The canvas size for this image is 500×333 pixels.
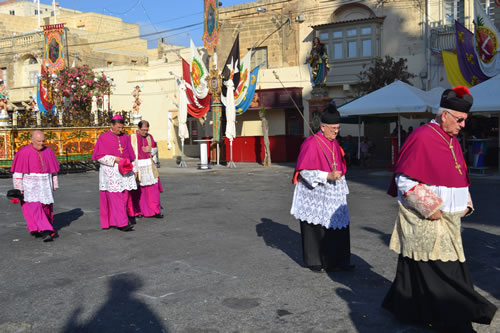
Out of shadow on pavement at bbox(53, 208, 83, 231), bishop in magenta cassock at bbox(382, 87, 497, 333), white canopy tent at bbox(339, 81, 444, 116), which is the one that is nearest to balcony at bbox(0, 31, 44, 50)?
white canopy tent at bbox(339, 81, 444, 116)

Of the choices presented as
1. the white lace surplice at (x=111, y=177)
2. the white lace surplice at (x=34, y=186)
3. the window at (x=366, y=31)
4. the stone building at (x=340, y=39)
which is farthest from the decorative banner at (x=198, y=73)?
the white lace surplice at (x=34, y=186)

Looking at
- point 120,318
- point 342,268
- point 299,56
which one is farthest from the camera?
point 299,56

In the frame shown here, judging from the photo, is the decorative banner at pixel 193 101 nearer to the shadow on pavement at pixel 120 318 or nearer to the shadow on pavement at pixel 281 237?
the shadow on pavement at pixel 281 237

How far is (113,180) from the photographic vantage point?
29.7 ft

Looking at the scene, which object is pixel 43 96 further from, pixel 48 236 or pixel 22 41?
pixel 48 236

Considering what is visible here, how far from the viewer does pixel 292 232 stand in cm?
862

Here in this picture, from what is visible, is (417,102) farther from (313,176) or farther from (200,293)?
(200,293)

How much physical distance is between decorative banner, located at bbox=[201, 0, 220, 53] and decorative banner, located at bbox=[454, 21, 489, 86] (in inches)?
433

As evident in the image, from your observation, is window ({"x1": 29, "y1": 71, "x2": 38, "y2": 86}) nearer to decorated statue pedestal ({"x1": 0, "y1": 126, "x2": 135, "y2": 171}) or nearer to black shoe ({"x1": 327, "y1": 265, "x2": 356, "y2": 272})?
decorated statue pedestal ({"x1": 0, "y1": 126, "x2": 135, "y2": 171})

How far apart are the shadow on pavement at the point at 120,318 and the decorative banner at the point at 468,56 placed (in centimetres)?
1708

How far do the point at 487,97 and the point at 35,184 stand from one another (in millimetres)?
12082

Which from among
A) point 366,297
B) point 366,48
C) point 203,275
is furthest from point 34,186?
point 366,48

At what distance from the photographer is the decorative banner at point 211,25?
84.7ft

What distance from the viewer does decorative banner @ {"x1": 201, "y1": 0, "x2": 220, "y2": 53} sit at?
1017 inches
